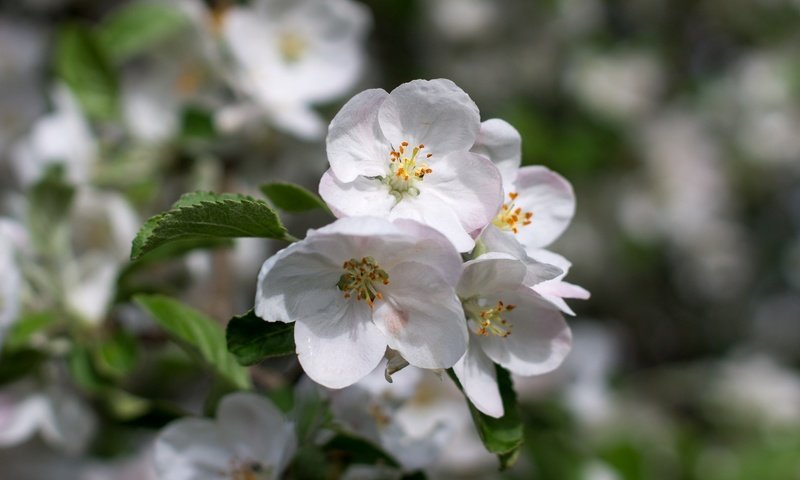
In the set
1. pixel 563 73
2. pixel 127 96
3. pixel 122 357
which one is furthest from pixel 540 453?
pixel 563 73

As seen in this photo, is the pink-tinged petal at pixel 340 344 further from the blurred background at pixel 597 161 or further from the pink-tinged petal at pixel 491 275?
the blurred background at pixel 597 161

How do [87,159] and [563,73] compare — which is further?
[563,73]

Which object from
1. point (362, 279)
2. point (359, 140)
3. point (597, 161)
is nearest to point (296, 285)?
point (362, 279)

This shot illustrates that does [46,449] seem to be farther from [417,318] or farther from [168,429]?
[417,318]

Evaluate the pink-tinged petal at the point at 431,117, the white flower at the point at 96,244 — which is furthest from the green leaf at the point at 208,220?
the white flower at the point at 96,244

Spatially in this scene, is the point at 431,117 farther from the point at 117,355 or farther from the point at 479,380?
the point at 117,355

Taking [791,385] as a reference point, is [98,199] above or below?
below

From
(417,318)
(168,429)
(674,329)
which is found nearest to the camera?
(417,318)

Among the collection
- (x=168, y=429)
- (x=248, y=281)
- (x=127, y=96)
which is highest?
(x=127, y=96)
